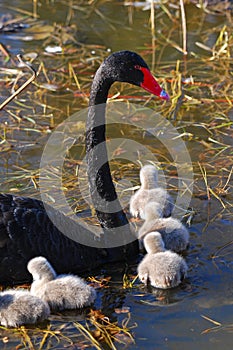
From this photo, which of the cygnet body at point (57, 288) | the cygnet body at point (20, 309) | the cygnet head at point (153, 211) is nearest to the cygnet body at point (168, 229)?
the cygnet head at point (153, 211)

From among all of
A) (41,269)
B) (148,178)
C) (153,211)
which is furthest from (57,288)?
(148,178)

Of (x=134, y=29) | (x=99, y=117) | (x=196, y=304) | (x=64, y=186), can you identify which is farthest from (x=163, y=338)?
(x=134, y=29)

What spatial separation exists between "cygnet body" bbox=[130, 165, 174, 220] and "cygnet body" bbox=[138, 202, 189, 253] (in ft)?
0.60

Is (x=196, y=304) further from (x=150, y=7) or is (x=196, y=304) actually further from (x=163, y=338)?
(x=150, y=7)

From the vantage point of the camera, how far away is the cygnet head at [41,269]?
4234 mm

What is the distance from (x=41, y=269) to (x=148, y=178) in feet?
4.40

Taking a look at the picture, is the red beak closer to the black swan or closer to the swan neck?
the black swan

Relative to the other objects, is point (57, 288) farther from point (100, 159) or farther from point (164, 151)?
point (164, 151)

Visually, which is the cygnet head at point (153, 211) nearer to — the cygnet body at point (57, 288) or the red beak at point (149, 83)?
the red beak at point (149, 83)

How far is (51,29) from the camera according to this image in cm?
850

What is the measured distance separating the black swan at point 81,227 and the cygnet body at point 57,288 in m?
0.22

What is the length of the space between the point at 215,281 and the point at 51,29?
4.76m

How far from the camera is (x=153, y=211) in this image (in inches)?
197

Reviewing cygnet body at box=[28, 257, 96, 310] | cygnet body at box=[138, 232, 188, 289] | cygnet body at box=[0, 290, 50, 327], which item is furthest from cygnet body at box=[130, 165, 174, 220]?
cygnet body at box=[0, 290, 50, 327]
